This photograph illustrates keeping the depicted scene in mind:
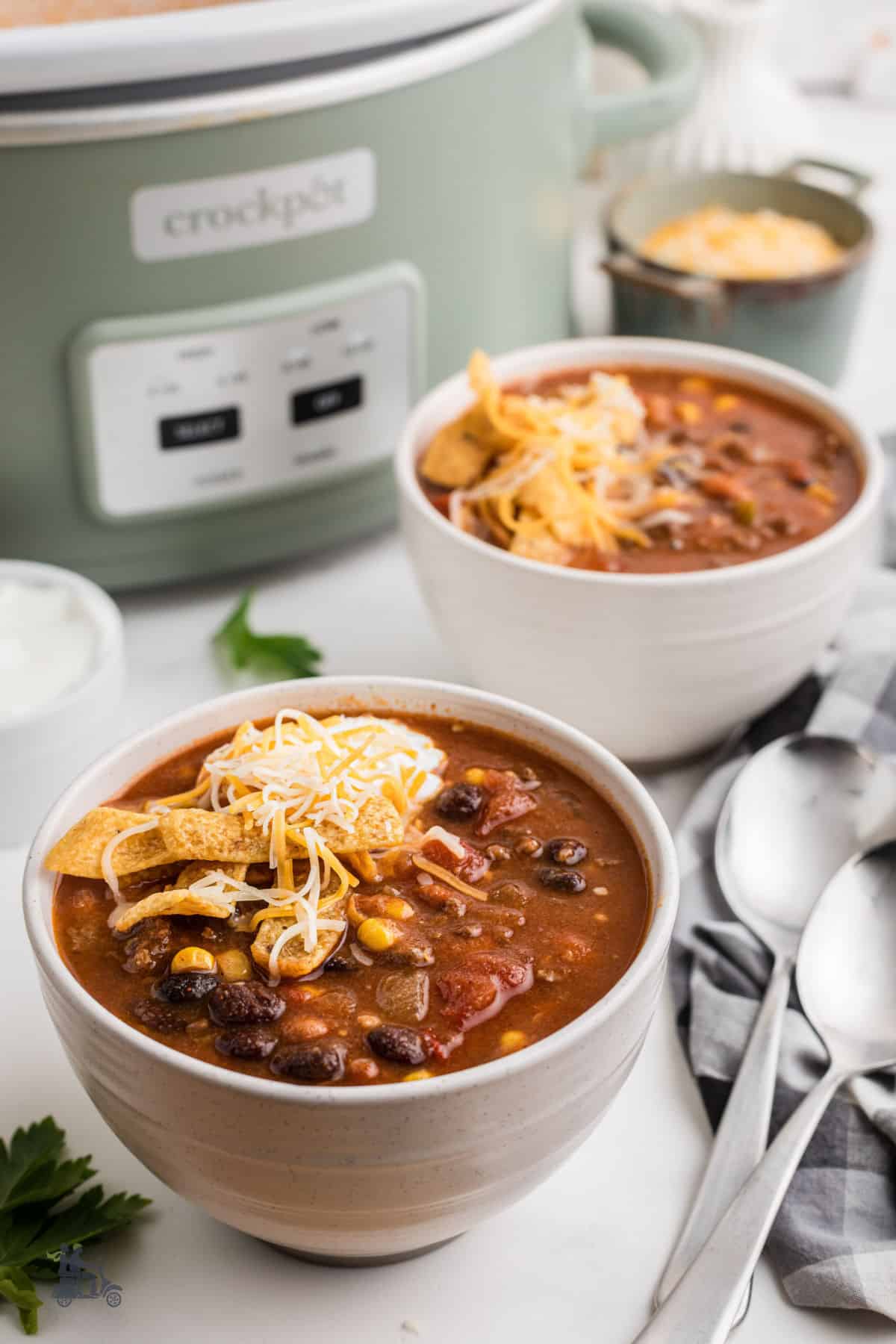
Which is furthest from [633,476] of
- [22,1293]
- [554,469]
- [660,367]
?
[22,1293]

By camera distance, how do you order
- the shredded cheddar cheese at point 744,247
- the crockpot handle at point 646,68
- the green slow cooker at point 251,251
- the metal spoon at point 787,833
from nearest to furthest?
the metal spoon at point 787,833 → the green slow cooker at point 251,251 → the crockpot handle at point 646,68 → the shredded cheddar cheese at point 744,247

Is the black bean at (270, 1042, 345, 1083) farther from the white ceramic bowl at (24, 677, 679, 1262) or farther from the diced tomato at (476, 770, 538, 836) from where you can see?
the diced tomato at (476, 770, 538, 836)

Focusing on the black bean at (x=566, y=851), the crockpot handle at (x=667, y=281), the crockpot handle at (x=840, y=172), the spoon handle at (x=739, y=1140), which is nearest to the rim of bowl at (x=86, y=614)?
the black bean at (x=566, y=851)

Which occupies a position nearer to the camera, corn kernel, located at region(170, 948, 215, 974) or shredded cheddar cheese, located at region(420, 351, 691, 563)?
corn kernel, located at region(170, 948, 215, 974)

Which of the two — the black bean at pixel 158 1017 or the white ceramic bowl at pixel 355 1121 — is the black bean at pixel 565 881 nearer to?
the white ceramic bowl at pixel 355 1121

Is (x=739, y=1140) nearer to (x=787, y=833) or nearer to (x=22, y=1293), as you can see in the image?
(x=787, y=833)

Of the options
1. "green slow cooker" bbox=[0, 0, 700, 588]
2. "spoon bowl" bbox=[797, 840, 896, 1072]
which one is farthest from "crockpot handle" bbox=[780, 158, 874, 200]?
"spoon bowl" bbox=[797, 840, 896, 1072]
